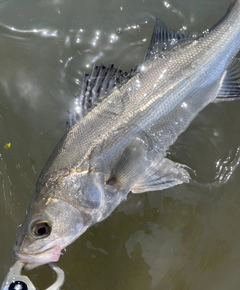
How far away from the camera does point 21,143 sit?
8.41ft

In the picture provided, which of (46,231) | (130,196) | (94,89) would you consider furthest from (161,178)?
(46,231)

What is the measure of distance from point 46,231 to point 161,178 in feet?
2.32

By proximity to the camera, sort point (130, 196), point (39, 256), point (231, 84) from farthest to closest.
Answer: point (130, 196), point (231, 84), point (39, 256)

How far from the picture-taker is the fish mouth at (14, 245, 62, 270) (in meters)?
1.73

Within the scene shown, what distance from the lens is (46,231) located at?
1.75 metres

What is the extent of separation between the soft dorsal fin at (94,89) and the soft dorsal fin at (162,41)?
0.24 metres

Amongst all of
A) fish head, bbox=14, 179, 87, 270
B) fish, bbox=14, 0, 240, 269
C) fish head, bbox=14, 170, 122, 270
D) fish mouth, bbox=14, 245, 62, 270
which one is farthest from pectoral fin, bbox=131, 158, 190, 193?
fish mouth, bbox=14, 245, 62, 270

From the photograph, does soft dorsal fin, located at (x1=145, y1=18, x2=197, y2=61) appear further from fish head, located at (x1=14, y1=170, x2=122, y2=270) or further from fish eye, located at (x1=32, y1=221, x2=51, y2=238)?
fish eye, located at (x1=32, y1=221, x2=51, y2=238)

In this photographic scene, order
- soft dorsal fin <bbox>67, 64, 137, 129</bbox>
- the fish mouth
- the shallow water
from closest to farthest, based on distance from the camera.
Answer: the fish mouth → soft dorsal fin <bbox>67, 64, 137, 129</bbox> → the shallow water

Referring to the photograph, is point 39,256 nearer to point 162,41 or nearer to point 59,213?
point 59,213

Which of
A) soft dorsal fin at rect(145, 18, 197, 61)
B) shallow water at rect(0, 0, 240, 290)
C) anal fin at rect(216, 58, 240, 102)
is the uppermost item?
soft dorsal fin at rect(145, 18, 197, 61)

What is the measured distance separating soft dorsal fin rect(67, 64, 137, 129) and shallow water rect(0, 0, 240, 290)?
0.55m

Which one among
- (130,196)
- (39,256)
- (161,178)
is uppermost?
(161,178)

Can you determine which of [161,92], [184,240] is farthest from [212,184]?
[161,92]
